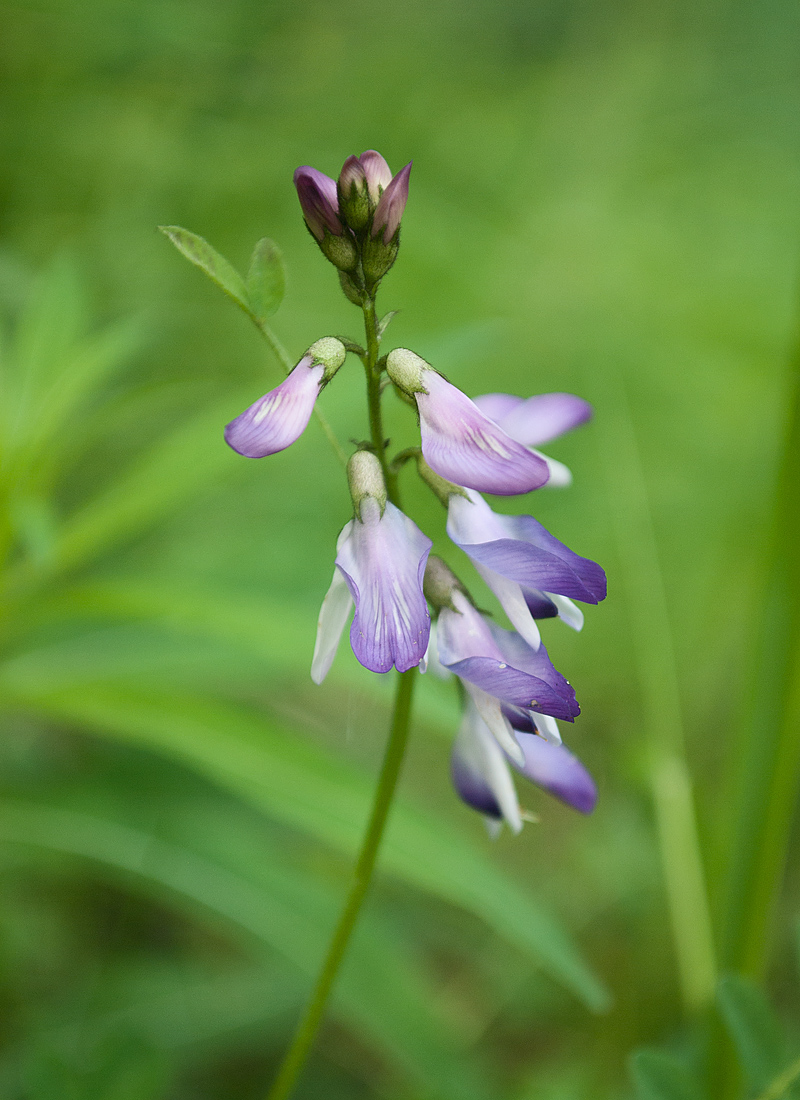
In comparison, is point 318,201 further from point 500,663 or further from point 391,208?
point 500,663

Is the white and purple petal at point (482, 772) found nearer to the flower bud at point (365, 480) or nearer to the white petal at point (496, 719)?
the white petal at point (496, 719)

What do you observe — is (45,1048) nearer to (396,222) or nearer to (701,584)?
(396,222)

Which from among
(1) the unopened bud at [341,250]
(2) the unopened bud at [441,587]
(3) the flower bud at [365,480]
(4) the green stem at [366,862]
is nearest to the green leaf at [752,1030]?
(4) the green stem at [366,862]

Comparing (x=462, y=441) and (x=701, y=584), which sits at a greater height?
(x=701, y=584)

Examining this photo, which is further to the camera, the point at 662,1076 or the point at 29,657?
the point at 29,657

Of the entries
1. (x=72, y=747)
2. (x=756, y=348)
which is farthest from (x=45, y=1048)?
(x=756, y=348)

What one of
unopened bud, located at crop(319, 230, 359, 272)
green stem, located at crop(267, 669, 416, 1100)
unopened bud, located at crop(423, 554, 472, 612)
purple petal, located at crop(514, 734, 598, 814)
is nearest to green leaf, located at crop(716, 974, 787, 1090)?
purple petal, located at crop(514, 734, 598, 814)

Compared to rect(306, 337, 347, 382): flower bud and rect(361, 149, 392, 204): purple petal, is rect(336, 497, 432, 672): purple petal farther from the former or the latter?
rect(361, 149, 392, 204): purple petal
